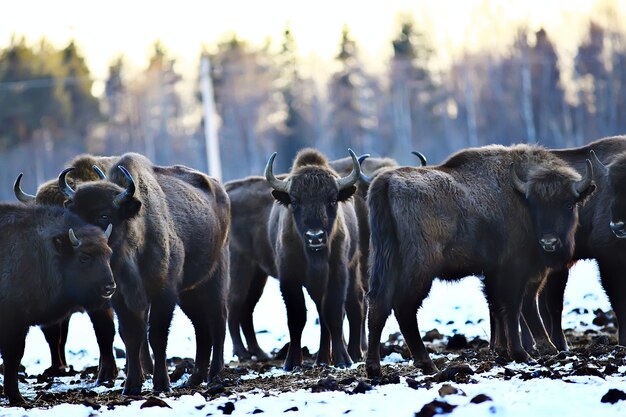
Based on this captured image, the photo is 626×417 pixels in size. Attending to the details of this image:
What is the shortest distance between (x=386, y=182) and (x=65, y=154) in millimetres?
60495

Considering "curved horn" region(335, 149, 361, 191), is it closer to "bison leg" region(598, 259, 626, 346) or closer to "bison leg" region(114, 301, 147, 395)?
"bison leg" region(598, 259, 626, 346)

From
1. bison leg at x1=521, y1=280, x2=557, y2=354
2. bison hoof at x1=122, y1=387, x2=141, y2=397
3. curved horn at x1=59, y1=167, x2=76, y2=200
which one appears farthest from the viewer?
bison leg at x1=521, y1=280, x2=557, y2=354

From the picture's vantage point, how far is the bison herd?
30.8 feet

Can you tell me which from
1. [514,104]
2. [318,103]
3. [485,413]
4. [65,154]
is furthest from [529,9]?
[485,413]

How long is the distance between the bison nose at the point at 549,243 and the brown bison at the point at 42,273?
4.18 metres

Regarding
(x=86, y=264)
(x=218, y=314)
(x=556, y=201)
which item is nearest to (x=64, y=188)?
(x=86, y=264)

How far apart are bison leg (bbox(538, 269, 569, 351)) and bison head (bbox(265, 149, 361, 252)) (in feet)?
8.48

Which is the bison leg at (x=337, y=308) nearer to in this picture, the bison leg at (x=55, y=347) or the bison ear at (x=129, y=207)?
the bison ear at (x=129, y=207)

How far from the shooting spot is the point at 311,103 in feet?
246

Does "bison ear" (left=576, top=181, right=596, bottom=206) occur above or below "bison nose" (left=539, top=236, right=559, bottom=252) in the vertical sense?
above

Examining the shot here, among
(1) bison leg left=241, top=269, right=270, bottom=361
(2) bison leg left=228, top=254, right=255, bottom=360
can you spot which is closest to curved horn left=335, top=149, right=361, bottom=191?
(1) bison leg left=241, top=269, right=270, bottom=361

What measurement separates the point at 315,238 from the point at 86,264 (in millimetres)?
2732

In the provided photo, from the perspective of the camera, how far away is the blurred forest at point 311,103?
64938mm

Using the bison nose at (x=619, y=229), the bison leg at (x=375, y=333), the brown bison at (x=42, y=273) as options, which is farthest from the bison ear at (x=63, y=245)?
the bison nose at (x=619, y=229)
